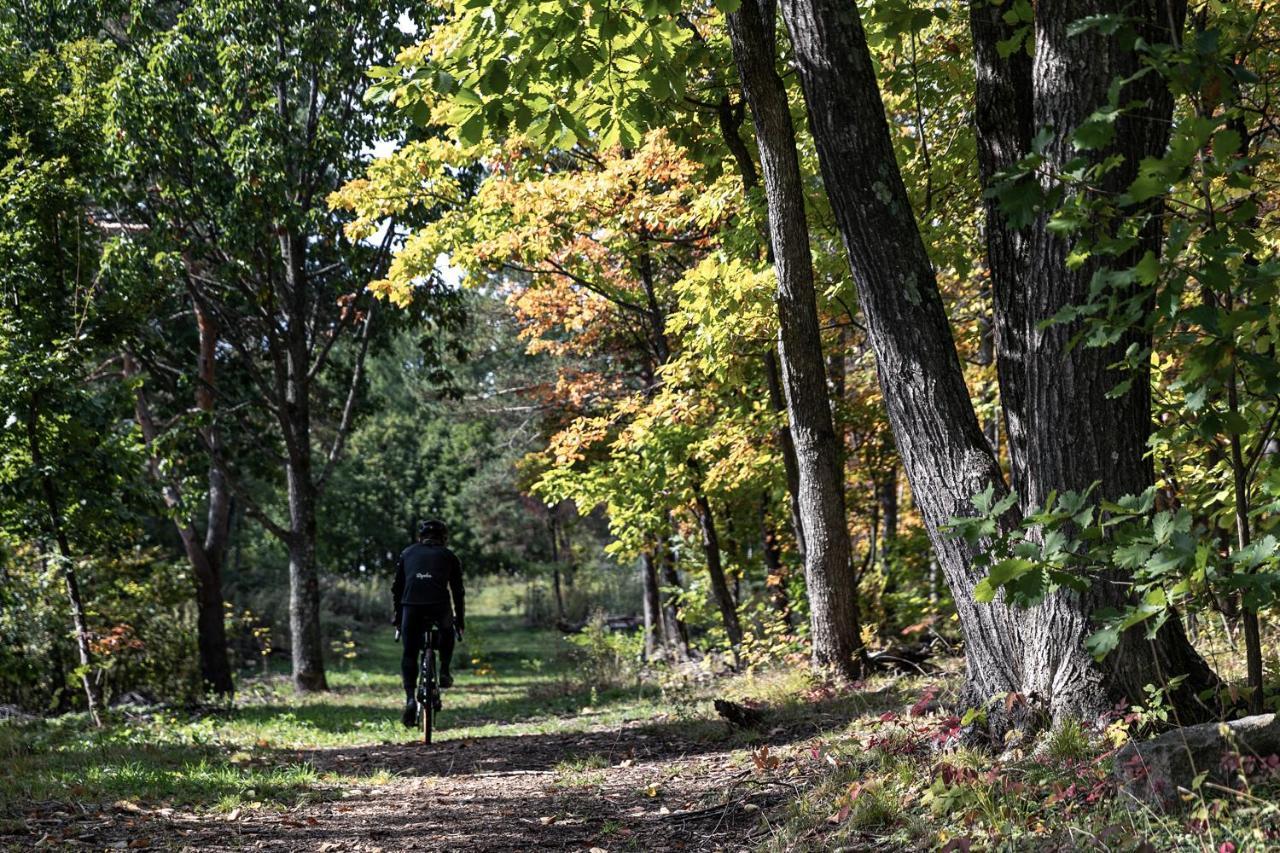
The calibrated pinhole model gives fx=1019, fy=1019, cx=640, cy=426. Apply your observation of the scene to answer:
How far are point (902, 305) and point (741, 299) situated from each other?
11.7 feet

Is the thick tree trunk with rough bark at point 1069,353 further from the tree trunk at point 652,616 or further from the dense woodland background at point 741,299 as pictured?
the tree trunk at point 652,616

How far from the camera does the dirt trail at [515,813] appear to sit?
4820 mm

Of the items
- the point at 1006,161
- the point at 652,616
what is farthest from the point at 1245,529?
→ the point at 652,616

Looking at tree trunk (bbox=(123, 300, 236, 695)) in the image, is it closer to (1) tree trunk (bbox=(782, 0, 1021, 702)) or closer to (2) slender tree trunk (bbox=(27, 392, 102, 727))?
(2) slender tree trunk (bbox=(27, 392, 102, 727))

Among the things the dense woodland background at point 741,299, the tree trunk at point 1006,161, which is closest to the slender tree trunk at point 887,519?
the dense woodland background at point 741,299

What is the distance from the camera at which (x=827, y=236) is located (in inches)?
319

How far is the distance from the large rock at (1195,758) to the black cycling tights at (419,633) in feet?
20.7

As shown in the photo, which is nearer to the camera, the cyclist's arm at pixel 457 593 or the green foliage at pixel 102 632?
the cyclist's arm at pixel 457 593

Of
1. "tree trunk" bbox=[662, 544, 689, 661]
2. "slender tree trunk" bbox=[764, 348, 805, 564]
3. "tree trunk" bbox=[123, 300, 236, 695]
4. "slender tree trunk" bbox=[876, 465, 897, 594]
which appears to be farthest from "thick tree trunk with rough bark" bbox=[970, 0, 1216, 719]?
"tree trunk" bbox=[123, 300, 236, 695]

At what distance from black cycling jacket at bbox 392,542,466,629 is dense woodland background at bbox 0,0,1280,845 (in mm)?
2875

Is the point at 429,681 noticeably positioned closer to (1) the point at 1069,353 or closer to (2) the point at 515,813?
(2) the point at 515,813

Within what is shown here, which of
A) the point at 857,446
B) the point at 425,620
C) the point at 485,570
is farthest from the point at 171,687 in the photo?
Result: the point at 485,570

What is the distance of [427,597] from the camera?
880 cm

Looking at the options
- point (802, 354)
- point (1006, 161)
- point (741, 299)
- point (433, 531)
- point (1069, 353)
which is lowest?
point (433, 531)
